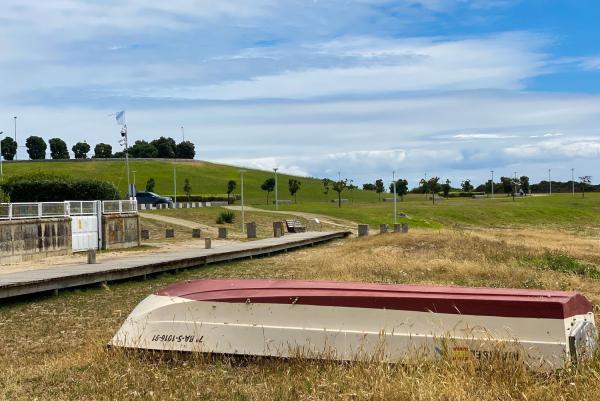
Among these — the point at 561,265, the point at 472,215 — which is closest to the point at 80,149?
the point at 472,215

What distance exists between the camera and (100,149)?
543ft

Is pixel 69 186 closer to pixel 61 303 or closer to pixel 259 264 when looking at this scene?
pixel 259 264

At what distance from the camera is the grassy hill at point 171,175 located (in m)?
121

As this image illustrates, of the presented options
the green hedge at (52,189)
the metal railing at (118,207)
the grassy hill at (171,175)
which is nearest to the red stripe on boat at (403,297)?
the metal railing at (118,207)

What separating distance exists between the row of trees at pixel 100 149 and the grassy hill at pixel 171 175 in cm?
1484

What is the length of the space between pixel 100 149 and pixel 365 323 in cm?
16653

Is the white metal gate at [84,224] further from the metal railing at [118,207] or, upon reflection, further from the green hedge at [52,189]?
the green hedge at [52,189]

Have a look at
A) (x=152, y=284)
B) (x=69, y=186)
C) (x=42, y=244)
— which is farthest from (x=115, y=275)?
(x=69, y=186)

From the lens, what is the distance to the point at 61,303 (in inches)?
598

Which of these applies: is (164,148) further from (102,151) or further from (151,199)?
(151,199)

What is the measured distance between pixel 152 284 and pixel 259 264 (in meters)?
7.13

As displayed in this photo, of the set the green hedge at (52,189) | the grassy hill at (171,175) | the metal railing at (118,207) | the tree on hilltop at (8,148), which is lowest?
the metal railing at (118,207)

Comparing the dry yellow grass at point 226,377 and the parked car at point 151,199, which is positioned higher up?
the parked car at point 151,199

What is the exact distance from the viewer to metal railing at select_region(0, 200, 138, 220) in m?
25.3
